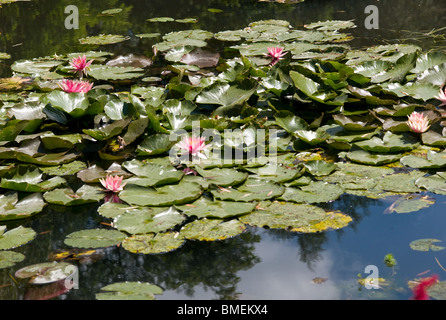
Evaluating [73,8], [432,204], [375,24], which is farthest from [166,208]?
[73,8]

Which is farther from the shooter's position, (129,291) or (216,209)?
(216,209)

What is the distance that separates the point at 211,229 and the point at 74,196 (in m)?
0.88

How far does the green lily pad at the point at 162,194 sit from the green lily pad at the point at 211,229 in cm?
21

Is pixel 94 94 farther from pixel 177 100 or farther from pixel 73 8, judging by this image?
pixel 73 8

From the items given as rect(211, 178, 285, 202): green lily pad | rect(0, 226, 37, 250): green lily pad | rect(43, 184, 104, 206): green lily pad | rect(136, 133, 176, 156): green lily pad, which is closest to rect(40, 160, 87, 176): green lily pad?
rect(43, 184, 104, 206): green lily pad

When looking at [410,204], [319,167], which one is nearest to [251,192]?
[319,167]

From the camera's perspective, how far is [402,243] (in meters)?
2.53

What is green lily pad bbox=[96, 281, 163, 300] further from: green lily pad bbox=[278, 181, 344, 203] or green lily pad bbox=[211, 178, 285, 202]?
green lily pad bbox=[278, 181, 344, 203]

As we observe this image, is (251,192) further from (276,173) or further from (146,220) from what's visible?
(146,220)

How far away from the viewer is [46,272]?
7.92ft

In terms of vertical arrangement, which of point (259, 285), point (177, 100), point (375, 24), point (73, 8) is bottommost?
point (259, 285)

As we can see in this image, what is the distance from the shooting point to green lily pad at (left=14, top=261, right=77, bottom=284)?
237 cm

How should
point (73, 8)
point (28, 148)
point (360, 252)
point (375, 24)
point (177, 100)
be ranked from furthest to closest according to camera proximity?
point (73, 8) < point (375, 24) < point (177, 100) < point (28, 148) < point (360, 252)

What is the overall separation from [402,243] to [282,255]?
22.5 inches
